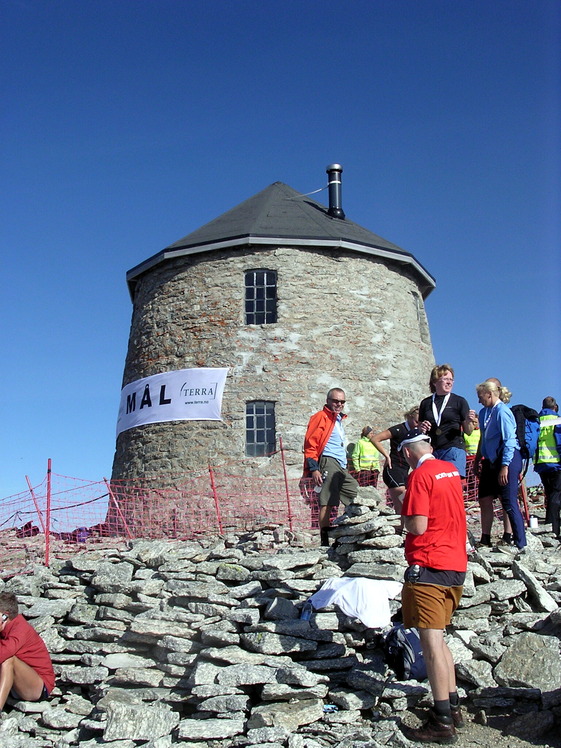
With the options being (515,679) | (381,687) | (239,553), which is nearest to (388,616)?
(381,687)

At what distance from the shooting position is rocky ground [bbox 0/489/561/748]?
20.9 ft

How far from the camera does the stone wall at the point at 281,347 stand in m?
17.2

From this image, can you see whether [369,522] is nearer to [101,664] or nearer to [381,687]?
[381,687]

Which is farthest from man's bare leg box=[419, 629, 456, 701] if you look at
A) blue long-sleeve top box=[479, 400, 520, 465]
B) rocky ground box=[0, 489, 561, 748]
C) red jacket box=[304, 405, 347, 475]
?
red jacket box=[304, 405, 347, 475]

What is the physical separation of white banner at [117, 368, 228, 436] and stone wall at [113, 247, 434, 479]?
160 mm

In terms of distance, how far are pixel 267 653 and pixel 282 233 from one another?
12539 millimetres

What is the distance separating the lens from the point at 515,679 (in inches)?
259

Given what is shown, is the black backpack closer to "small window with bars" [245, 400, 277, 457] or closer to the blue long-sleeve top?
the blue long-sleeve top

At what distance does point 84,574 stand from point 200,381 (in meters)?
8.43

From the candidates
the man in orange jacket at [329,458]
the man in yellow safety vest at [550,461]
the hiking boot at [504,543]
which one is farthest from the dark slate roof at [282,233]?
the hiking boot at [504,543]

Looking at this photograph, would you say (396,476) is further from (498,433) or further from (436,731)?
(436,731)

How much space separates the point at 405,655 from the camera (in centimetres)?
676

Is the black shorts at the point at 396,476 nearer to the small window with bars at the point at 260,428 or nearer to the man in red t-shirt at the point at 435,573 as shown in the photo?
the man in red t-shirt at the point at 435,573

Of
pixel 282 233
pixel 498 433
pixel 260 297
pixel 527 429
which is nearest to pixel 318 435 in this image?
pixel 498 433
